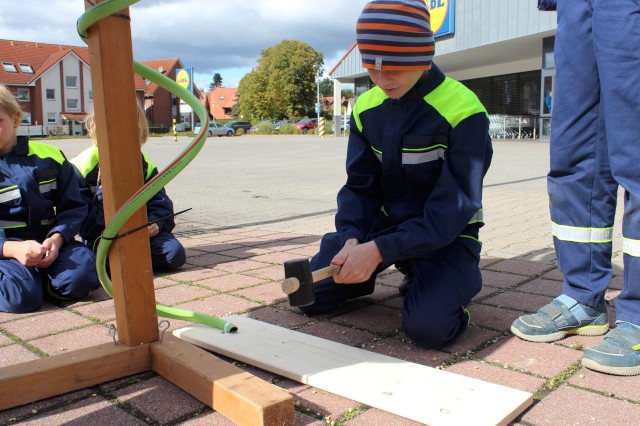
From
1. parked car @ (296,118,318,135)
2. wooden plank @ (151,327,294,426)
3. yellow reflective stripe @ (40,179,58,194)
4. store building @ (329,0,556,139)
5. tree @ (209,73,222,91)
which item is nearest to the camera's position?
wooden plank @ (151,327,294,426)

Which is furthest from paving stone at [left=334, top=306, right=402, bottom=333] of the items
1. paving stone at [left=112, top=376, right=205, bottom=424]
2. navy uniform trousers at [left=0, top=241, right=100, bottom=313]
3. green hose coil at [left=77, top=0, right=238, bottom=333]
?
navy uniform trousers at [left=0, top=241, right=100, bottom=313]

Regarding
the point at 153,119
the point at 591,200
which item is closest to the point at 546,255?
the point at 591,200

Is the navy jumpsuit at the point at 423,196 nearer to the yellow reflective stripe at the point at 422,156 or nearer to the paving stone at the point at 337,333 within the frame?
the yellow reflective stripe at the point at 422,156

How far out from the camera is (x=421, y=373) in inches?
82.8

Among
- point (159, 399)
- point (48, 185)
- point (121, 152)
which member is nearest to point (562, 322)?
point (159, 399)

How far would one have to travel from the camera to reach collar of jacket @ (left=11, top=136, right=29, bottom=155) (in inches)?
127

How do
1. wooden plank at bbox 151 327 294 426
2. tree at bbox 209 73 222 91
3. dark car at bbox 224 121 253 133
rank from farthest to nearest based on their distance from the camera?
tree at bbox 209 73 222 91 < dark car at bbox 224 121 253 133 < wooden plank at bbox 151 327 294 426

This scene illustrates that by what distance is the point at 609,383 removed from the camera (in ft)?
6.77

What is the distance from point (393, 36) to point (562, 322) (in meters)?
1.36

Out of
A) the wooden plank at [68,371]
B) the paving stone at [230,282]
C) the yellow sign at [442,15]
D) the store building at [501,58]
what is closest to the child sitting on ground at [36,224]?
the paving stone at [230,282]

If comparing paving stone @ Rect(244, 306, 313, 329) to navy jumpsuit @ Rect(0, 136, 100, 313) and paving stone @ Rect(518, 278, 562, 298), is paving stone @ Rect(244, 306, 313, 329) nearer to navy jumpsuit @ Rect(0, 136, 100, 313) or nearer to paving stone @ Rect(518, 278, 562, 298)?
navy jumpsuit @ Rect(0, 136, 100, 313)

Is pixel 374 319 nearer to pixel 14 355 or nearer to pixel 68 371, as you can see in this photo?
pixel 68 371

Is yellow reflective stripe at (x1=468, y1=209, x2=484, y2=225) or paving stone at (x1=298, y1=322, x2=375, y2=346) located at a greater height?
yellow reflective stripe at (x1=468, y1=209, x2=484, y2=225)

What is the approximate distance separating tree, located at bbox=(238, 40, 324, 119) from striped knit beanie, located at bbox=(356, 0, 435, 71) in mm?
60320
